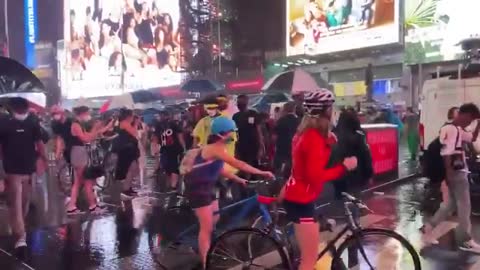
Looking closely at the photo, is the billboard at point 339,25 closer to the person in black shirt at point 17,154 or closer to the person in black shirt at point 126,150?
the person in black shirt at point 126,150

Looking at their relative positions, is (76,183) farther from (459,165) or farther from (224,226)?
(459,165)

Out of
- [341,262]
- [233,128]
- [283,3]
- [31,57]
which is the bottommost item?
[341,262]

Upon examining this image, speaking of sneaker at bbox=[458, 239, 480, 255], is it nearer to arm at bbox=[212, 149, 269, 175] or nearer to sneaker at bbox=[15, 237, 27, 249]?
arm at bbox=[212, 149, 269, 175]

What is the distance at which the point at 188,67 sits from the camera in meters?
38.9

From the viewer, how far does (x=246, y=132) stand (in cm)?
1009

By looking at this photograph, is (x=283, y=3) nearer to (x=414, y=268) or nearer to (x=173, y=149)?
(x=173, y=149)

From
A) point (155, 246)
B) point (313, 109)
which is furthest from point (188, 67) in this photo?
point (313, 109)

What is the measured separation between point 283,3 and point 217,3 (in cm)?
884

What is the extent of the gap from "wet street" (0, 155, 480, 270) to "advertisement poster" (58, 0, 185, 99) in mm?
20130

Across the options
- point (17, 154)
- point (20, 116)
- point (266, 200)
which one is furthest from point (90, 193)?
point (266, 200)

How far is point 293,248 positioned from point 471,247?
2658 millimetres

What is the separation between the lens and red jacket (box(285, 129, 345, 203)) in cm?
409

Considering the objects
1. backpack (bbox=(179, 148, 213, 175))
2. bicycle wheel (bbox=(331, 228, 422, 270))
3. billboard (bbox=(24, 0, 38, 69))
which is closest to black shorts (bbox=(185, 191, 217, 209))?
backpack (bbox=(179, 148, 213, 175))

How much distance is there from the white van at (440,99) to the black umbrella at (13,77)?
9.99 metres
